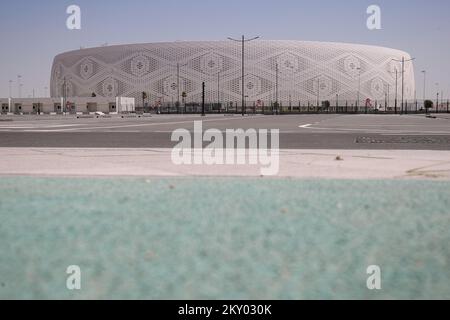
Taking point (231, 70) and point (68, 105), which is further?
point (231, 70)

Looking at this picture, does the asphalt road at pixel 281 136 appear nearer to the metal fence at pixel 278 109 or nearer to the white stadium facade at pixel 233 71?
the metal fence at pixel 278 109

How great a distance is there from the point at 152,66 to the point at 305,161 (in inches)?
6093

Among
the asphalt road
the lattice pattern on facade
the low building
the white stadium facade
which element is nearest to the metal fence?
the white stadium facade

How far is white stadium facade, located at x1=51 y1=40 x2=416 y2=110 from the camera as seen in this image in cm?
15738

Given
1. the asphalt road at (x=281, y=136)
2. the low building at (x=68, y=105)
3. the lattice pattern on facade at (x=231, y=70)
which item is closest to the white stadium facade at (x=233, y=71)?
the lattice pattern on facade at (x=231, y=70)

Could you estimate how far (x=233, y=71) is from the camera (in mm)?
157375

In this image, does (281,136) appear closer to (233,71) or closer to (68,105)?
(68,105)

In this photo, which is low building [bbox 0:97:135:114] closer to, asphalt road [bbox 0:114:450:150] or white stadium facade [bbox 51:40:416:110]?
white stadium facade [bbox 51:40:416:110]

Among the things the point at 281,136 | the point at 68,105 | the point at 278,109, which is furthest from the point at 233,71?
the point at 281,136

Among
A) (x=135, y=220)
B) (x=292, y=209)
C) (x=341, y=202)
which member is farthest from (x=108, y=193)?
(x=341, y=202)

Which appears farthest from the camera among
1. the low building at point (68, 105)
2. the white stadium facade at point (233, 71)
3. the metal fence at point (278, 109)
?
the white stadium facade at point (233, 71)

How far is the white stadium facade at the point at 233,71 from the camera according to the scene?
516 ft

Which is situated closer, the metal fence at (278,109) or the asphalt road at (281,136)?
the asphalt road at (281,136)

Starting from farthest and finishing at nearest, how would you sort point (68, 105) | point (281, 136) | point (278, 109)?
point (278, 109), point (68, 105), point (281, 136)
